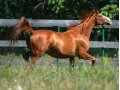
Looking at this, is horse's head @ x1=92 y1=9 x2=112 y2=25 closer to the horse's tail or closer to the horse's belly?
the horse's belly

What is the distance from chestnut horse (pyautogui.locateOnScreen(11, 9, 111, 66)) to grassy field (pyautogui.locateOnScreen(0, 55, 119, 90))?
11.9 feet

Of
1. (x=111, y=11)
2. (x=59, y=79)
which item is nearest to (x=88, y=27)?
(x=59, y=79)

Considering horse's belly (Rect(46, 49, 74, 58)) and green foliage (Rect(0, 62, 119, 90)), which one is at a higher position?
green foliage (Rect(0, 62, 119, 90))

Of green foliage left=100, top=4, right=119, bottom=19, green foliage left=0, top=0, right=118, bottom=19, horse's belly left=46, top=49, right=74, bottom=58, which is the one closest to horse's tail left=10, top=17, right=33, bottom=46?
horse's belly left=46, top=49, right=74, bottom=58

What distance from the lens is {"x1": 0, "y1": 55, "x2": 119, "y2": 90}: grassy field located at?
6133mm

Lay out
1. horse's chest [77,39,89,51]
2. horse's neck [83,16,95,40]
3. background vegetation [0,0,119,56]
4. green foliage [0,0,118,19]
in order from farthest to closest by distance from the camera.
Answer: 1. green foliage [0,0,118,19]
2. background vegetation [0,0,119,56]
3. horse's neck [83,16,95,40]
4. horse's chest [77,39,89,51]

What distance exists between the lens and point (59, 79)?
6816 millimetres

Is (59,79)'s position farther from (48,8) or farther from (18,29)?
(48,8)

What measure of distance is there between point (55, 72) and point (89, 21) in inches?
214

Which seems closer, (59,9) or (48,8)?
(59,9)

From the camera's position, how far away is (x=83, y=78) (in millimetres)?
6871

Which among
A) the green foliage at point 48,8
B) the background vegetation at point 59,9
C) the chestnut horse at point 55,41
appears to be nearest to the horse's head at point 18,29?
the chestnut horse at point 55,41

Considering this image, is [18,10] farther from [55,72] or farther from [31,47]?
[55,72]

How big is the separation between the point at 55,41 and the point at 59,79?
5.21 meters
